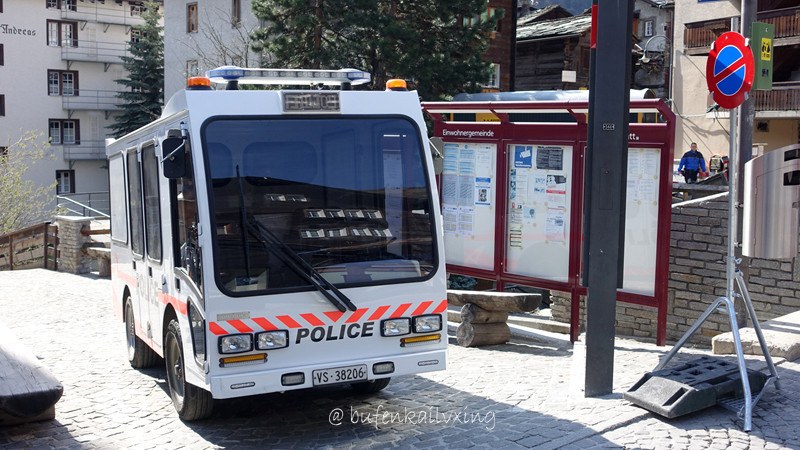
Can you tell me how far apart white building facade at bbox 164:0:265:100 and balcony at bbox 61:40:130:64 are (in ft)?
40.4

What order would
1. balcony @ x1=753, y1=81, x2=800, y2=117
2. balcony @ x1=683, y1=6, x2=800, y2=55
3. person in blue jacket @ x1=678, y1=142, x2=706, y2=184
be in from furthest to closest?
balcony @ x1=683, y1=6, x2=800, y2=55, balcony @ x1=753, y1=81, x2=800, y2=117, person in blue jacket @ x1=678, y1=142, x2=706, y2=184

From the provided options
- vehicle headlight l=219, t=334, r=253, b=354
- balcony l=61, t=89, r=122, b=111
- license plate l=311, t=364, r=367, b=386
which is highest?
balcony l=61, t=89, r=122, b=111

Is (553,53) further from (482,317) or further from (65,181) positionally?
(482,317)

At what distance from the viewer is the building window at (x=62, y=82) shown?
170 feet

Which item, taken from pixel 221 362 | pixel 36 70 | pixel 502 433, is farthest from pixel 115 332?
pixel 36 70

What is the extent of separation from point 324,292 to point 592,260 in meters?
2.12

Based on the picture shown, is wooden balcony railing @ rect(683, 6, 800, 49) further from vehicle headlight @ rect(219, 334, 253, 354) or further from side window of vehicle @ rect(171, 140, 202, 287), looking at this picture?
vehicle headlight @ rect(219, 334, 253, 354)

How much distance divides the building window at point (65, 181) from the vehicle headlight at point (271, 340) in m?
50.2

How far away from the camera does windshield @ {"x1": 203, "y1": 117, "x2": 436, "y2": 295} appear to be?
6059 mm

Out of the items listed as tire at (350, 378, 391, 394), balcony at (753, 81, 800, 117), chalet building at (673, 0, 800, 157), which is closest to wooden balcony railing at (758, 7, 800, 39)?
chalet building at (673, 0, 800, 157)

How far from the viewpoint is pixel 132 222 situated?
342 inches

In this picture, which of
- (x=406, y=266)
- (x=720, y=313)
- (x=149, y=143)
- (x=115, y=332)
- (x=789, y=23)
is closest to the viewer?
(x=406, y=266)

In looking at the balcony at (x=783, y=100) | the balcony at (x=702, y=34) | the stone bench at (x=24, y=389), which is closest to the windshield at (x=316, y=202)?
the stone bench at (x=24, y=389)

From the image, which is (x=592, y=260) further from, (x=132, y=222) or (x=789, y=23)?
(x=789, y=23)
